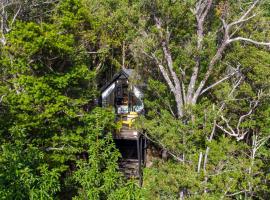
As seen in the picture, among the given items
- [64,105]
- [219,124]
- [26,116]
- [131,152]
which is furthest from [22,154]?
[131,152]

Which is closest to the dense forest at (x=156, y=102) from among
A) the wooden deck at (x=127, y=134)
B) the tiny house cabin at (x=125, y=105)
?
the wooden deck at (x=127, y=134)

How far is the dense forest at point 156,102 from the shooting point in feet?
32.8

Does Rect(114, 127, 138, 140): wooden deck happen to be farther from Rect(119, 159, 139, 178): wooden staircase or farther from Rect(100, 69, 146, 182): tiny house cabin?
Rect(119, 159, 139, 178): wooden staircase

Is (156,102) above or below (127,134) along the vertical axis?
above

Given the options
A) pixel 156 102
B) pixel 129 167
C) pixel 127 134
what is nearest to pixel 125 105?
pixel 127 134

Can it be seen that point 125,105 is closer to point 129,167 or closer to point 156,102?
point 129,167

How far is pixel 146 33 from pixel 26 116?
519 cm

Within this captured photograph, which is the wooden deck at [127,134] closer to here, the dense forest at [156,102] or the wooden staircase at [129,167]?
the wooden staircase at [129,167]

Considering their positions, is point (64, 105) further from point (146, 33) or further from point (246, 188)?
point (246, 188)

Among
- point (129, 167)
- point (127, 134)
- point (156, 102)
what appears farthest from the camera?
point (129, 167)

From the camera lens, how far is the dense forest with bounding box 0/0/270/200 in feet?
32.8

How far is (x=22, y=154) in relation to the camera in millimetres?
10102

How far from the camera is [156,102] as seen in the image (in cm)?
1355

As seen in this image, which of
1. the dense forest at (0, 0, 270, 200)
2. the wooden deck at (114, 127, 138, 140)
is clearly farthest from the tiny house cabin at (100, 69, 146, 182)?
the dense forest at (0, 0, 270, 200)
